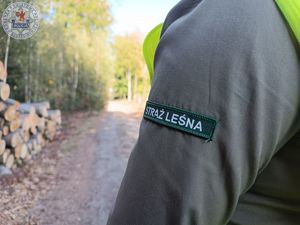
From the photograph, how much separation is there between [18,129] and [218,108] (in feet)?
8.53

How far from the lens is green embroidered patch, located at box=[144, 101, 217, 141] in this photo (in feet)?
1.36

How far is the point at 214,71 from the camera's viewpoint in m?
0.42

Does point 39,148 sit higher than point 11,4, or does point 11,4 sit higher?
point 11,4

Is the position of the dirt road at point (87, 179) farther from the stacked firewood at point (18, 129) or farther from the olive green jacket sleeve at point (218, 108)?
the olive green jacket sleeve at point (218, 108)

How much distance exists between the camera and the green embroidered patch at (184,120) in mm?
416

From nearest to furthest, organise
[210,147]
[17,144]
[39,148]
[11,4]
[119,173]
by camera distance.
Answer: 1. [210,147]
2. [11,4]
3. [17,144]
4. [119,173]
5. [39,148]

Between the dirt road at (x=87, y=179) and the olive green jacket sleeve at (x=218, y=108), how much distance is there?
1.12m

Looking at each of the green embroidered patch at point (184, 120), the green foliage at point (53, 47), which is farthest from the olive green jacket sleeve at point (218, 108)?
the green foliage at point (53, 47)

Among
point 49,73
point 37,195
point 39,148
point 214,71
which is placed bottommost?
point 39,148

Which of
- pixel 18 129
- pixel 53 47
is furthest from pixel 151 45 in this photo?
pixel 18 129

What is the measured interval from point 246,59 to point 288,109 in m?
0.08

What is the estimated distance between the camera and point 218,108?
1.37 feet

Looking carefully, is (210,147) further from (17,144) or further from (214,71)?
(17,144)

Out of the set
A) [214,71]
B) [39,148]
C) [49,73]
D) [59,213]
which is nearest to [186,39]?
[214,71]
